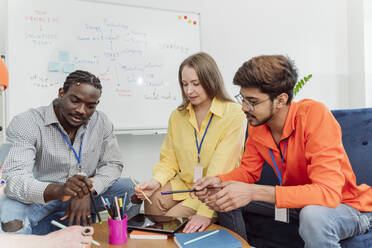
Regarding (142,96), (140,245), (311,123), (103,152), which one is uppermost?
(142,96)

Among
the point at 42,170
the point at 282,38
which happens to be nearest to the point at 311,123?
the point at 42,170

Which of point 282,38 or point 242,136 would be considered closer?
point 242,136

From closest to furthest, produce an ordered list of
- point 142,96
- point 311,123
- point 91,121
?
1. point 311,123
2. point 91,121
3. point 142,96

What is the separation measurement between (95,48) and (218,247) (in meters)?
1.97

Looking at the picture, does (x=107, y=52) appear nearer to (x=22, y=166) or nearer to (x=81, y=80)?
(x=81, y=80)

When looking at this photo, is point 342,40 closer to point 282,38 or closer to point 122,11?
point 282,38

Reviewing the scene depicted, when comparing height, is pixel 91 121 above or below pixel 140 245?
above

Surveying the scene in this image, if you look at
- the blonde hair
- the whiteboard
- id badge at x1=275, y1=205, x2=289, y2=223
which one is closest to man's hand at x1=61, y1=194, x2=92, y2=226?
id badge at x1=275, y1=205, x2=289, y2=223

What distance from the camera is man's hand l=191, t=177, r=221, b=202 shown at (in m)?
1.31

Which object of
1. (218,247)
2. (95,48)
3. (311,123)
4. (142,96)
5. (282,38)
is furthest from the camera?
(282,38)

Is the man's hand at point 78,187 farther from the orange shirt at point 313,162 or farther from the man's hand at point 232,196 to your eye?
the orange shirt at point 313,162

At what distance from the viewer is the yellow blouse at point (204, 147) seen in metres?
1.65

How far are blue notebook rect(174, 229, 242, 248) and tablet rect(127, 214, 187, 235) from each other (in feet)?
0.24

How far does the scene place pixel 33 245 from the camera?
79cm
